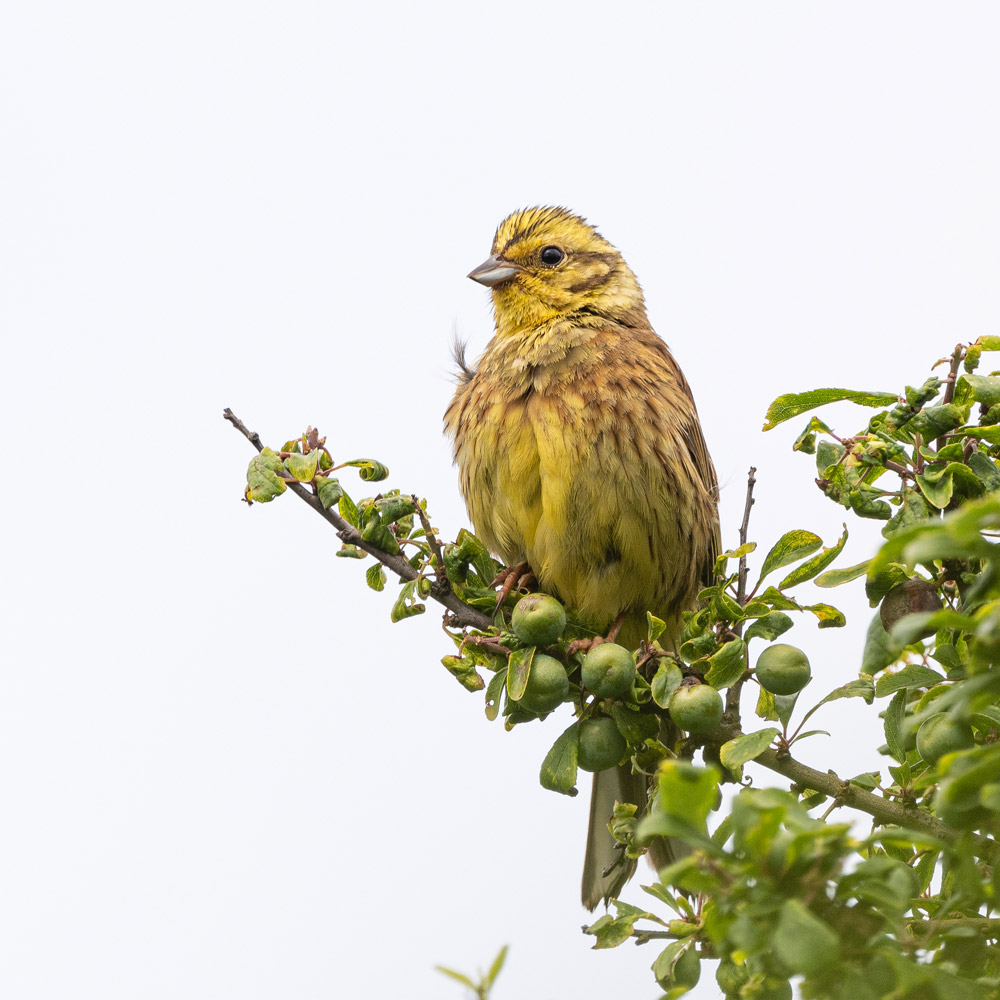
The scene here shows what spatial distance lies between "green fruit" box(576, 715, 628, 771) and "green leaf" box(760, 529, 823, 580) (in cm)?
50

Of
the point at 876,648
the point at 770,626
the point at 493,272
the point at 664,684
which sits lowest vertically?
the point at 876,648

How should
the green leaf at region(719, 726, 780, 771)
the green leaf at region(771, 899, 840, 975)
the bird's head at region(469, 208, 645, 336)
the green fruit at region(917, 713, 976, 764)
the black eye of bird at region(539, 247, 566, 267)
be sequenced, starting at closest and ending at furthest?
the green leaf at region(771, 899, 840, 975)
the green fruit at region(917, 713, 976, 764)
the green leaf at region(719, 726, 780, 771)
the bird's head at region(469, 208, 645, 336)
the black eye of bird at region(539, 247, 566, 267)

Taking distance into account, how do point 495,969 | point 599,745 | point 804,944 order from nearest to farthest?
point 804,944, point 495,969, point 599,745

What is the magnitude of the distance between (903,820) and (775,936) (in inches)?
40.7

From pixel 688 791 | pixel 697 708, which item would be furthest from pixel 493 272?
pixel 688 791

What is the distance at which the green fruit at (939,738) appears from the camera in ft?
5.33

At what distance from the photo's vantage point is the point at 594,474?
3.37 metres

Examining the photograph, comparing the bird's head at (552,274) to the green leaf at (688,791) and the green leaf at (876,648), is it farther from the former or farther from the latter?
the green leaf at (688,791)

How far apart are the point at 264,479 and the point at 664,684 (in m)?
0.88

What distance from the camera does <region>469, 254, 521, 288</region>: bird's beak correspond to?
4012 mm

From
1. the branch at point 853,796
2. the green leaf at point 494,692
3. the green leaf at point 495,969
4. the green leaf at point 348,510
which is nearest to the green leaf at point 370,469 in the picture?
the green leaf at point 348,510

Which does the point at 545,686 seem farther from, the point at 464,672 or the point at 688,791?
the point at 688,791

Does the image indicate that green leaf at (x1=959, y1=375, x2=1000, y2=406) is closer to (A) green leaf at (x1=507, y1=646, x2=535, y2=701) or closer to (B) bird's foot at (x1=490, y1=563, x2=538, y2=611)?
(A) green leaf at (x1=507, y1=646, x2=535, y2=701)

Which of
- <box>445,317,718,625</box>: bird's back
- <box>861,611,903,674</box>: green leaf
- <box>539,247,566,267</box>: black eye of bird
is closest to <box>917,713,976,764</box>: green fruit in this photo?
<box>861,611,903,674</box>: green leaf
